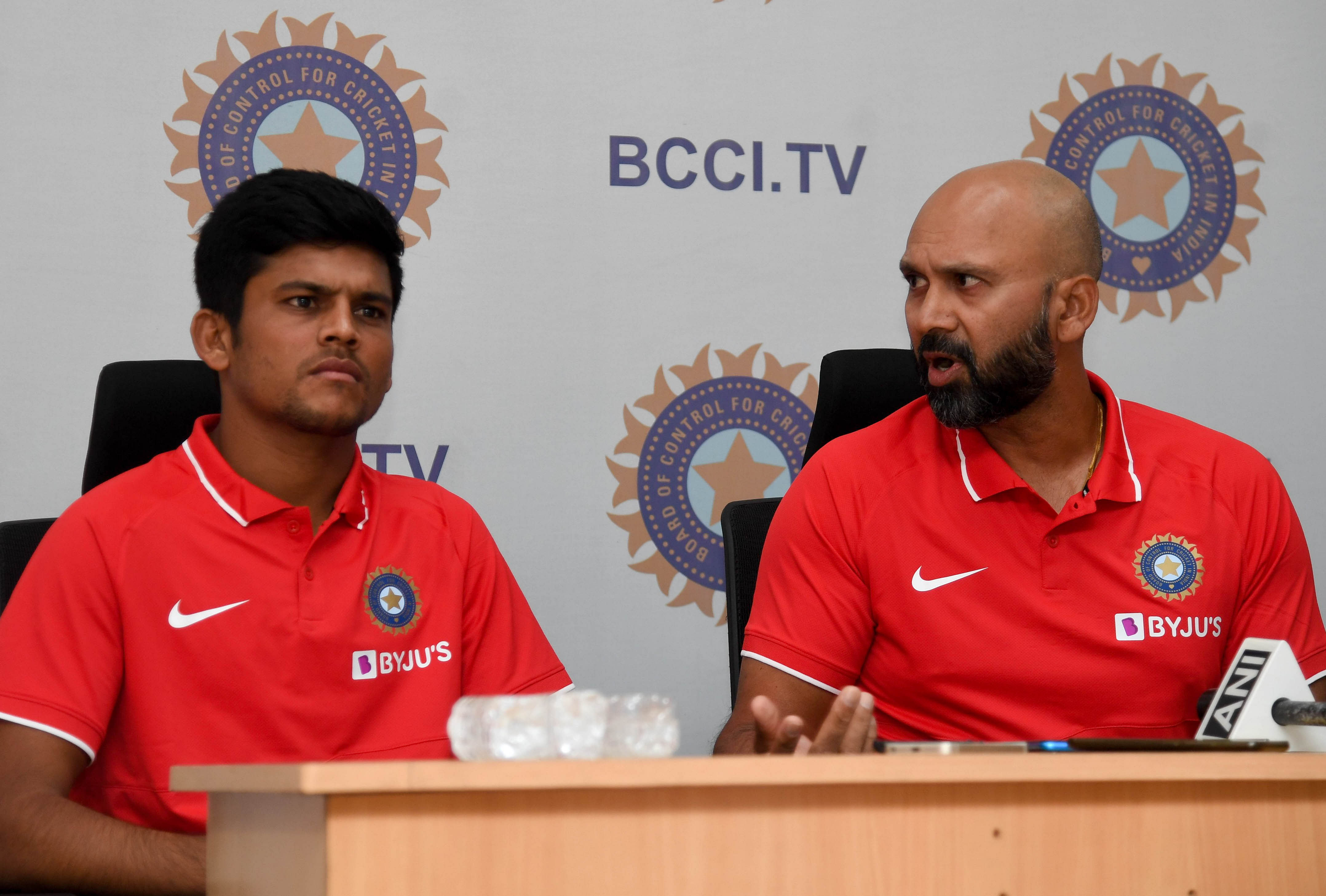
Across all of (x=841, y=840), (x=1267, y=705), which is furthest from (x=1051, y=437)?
(x=841, y=840)

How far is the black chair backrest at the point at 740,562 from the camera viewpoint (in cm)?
165

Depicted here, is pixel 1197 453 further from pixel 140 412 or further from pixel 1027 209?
pixel 140 412

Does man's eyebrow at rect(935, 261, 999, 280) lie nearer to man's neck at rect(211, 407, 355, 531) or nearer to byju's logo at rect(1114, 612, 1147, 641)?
byju's logo at rect(1114, 612, 1147, 641)

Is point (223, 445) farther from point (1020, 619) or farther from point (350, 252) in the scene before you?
point (1020, 619)

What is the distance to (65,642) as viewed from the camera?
1244mm

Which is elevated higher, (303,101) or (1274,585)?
(303,101)

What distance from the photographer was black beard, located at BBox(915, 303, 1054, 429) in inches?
59.9

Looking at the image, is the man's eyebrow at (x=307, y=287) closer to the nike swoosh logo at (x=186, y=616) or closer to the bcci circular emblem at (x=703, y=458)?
the nike swoosh logo at (x=186, y=616)

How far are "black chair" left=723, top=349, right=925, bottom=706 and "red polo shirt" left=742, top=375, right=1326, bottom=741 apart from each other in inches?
5.0

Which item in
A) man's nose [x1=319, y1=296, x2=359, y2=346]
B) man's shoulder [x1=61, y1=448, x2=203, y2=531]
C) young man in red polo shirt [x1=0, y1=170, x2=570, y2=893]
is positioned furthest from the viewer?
man's nose [x1=319, y1=296, x2=359, y2=346]

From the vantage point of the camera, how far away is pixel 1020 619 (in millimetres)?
1422

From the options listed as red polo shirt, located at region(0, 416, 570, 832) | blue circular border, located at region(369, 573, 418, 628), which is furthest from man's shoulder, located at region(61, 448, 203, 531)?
blue circular border, located at region(369, 573, 418, 628)

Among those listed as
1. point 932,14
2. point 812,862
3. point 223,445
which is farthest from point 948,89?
point 812,862

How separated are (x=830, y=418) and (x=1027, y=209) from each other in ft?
1.17
